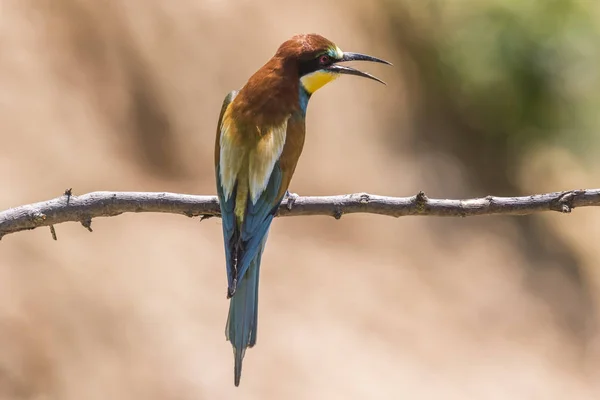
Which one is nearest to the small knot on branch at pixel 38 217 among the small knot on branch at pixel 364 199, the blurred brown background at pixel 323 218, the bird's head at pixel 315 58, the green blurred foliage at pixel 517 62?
the small knot on branch at pixel 364 199

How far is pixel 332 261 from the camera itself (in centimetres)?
555

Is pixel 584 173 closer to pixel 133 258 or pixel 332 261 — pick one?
pixel 332 261

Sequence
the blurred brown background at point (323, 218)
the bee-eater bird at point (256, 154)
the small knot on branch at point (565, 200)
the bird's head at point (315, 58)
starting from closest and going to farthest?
the small knot on branch at point (565, 200)
the bee-eater bird at point (256, 154)
the bird's head at point (315, 58)
the blurred brown background at point (323, 218)

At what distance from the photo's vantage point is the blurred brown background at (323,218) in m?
4.32

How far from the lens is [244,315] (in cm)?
235

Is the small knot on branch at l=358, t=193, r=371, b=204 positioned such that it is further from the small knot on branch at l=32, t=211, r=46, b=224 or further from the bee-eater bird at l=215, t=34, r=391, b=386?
the small knot on branch at l=32, t=211, r=46, b=224

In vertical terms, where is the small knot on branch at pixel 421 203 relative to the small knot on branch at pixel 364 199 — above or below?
below

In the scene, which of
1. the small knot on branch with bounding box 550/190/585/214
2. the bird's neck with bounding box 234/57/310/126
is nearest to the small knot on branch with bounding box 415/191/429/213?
the small knot on branch with bounding box 550/190/585/214

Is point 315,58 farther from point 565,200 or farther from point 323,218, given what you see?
point 323,218

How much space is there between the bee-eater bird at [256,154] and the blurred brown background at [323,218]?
2019 millimetres

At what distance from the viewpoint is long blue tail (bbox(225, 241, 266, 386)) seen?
91.6 inches

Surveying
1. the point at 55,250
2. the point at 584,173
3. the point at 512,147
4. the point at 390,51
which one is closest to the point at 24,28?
the point at 55,250

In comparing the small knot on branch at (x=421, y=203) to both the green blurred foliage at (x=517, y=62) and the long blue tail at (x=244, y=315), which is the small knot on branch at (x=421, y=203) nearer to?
the long blue tail at (x=244, y=315)

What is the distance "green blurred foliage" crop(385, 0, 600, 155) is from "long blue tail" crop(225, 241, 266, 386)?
4916mm
